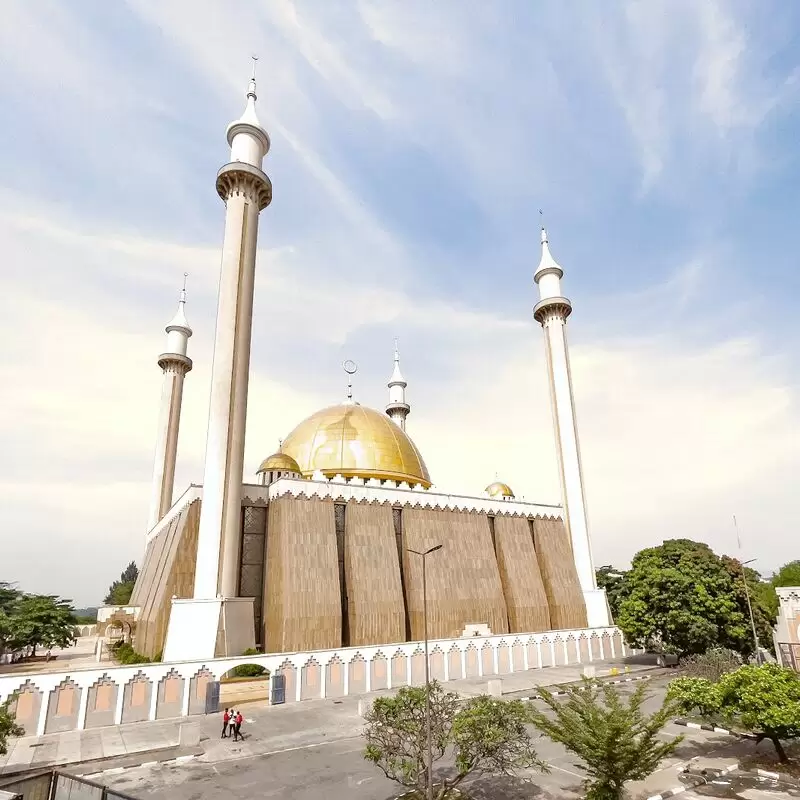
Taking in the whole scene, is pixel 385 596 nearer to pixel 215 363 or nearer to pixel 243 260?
pixel 215 363

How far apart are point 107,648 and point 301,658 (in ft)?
86.9

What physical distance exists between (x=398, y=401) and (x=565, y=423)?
922 inches

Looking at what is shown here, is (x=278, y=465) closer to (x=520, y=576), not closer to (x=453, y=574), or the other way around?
(x=453, y=574)

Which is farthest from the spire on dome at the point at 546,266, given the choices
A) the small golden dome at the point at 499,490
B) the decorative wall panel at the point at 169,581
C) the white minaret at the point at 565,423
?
the decorative wall panel at the point at 169,581

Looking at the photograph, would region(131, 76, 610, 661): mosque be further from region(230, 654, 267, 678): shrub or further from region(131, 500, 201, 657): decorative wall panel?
region(230, 654, 267, 678): shrub

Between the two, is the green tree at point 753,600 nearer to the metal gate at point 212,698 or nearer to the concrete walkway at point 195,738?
the concrete walkway at point 195,738

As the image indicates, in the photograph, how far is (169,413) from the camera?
167 ft

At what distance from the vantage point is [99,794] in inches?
354

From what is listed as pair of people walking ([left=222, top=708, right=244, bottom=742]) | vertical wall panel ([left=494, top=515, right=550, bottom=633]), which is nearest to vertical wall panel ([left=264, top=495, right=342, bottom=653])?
pair of people walking ([left=222, top=708, right=244, bottom=742])

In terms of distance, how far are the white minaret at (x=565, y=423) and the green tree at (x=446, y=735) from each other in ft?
108

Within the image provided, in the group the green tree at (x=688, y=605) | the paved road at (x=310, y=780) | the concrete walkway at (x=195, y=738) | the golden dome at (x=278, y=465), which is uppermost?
the golden dome at (x=278, y=465)

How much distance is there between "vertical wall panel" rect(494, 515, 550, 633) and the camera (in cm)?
3800

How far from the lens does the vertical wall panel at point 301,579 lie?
2916 cm

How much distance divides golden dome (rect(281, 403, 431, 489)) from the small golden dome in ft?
21.8
